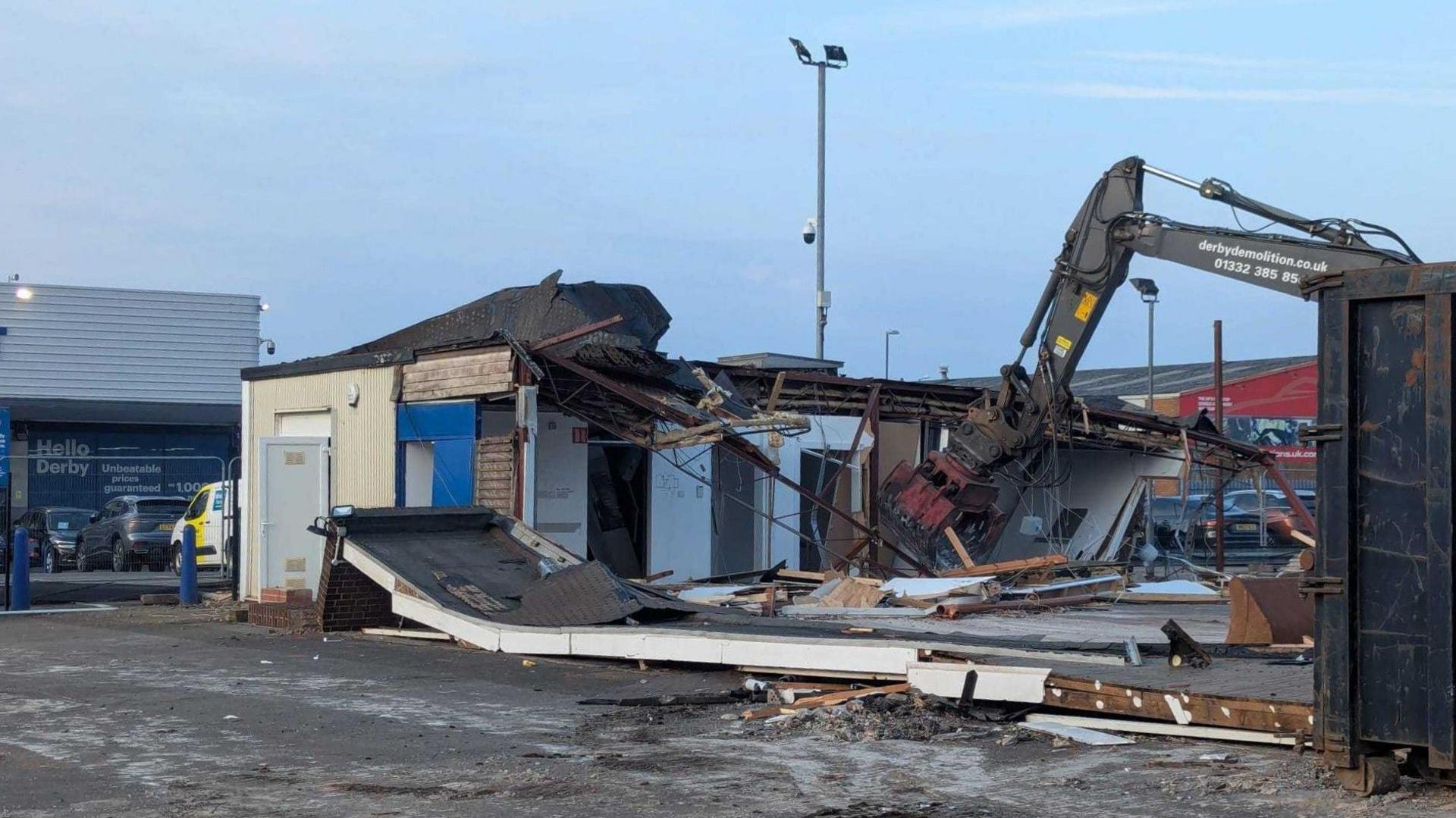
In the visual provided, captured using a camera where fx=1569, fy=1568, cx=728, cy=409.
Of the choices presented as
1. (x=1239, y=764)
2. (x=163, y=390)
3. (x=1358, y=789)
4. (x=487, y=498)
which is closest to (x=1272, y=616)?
(x=1239, y=764)

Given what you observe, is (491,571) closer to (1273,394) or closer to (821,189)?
(821,189)

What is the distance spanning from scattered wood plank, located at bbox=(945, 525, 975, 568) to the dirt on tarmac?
8.74 m

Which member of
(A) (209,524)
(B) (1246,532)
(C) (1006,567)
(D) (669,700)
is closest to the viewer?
(D) (669,700)

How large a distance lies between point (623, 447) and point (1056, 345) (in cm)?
646

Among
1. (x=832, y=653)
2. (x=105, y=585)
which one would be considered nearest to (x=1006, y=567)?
(x=832, y=653)

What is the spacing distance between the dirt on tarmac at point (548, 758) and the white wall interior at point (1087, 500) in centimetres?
1434

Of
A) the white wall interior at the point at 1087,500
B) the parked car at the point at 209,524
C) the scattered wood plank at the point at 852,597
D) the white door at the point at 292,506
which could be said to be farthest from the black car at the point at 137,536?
the scattered wood plank at the point at 852,597

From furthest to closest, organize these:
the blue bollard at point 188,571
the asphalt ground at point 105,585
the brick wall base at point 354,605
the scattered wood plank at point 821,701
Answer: the asphalt ground at point 105,585 < the blue bollard at point 188,571 < the brick wall base at point 354,605 < the scattered wood plank at point 821,701

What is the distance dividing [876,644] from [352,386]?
41.3 feet

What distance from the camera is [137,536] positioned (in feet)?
105

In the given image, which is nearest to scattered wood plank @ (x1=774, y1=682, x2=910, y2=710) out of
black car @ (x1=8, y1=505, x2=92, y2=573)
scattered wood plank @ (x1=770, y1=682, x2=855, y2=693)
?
scattered wood plank @ (x1=770, y1=682, x2=855, y2=693)

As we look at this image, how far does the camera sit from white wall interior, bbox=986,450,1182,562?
26766 mm

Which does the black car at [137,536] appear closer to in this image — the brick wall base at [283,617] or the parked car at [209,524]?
the parked car at [209,524]

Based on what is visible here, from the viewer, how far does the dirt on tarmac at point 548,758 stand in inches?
308
